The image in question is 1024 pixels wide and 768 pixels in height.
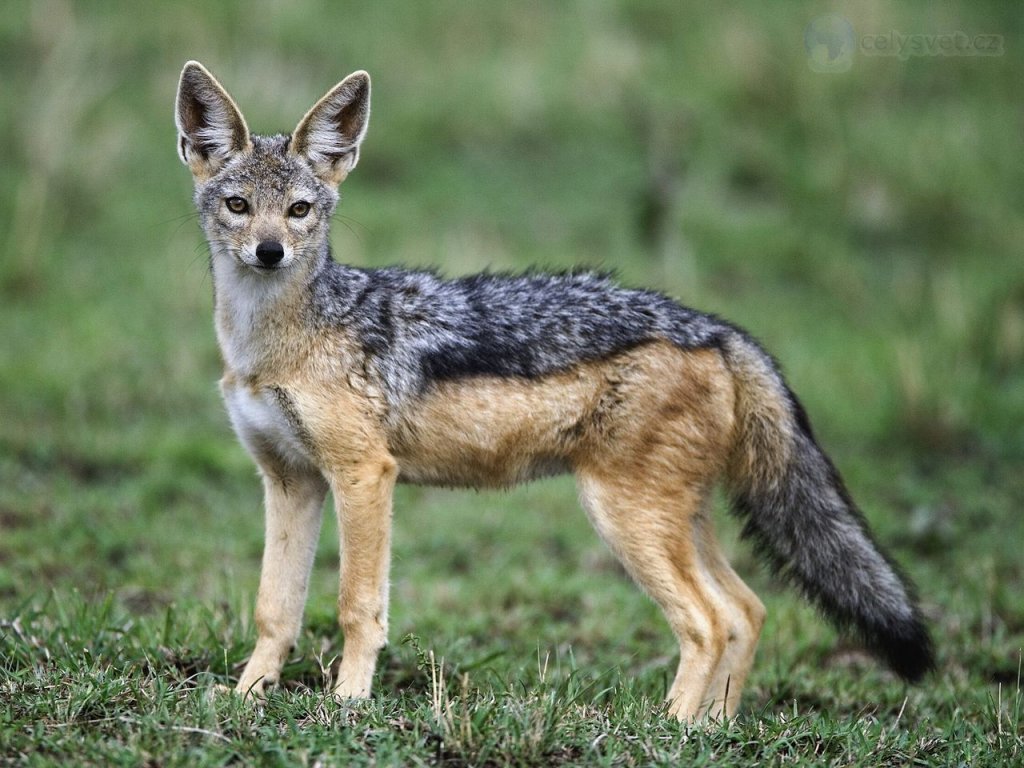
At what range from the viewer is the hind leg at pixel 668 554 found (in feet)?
17.4

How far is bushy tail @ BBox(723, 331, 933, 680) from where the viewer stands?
17.8 feet

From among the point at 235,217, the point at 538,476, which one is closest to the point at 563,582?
the point at 538,476

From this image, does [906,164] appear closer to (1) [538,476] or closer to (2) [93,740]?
(1) [538,476]

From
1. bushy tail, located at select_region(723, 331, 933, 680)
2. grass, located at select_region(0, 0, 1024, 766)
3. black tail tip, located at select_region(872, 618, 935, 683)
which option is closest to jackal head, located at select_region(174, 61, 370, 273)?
grass, located at select_region(0, 0, 1024, 766)

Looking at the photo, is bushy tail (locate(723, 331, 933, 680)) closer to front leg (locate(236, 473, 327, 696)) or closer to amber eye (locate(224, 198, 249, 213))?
front leg (locate(236, 473, 327, 696))

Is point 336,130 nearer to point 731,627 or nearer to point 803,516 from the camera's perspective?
point 803,516

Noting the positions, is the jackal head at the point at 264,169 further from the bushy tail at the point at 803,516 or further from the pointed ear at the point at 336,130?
the bushy tail at the point at 803,516

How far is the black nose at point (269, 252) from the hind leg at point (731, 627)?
2.22 m

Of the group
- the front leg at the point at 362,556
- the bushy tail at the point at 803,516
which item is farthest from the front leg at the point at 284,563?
the bushy tail at the point at 803,516

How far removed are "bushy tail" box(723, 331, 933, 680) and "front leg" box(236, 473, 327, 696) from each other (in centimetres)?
191

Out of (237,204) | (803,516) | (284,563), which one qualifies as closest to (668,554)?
(803,516)

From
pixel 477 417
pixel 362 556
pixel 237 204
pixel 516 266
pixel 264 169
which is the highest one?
pixel 264 169

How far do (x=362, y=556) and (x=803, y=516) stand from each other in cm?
194

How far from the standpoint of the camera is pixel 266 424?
532 centimetres
